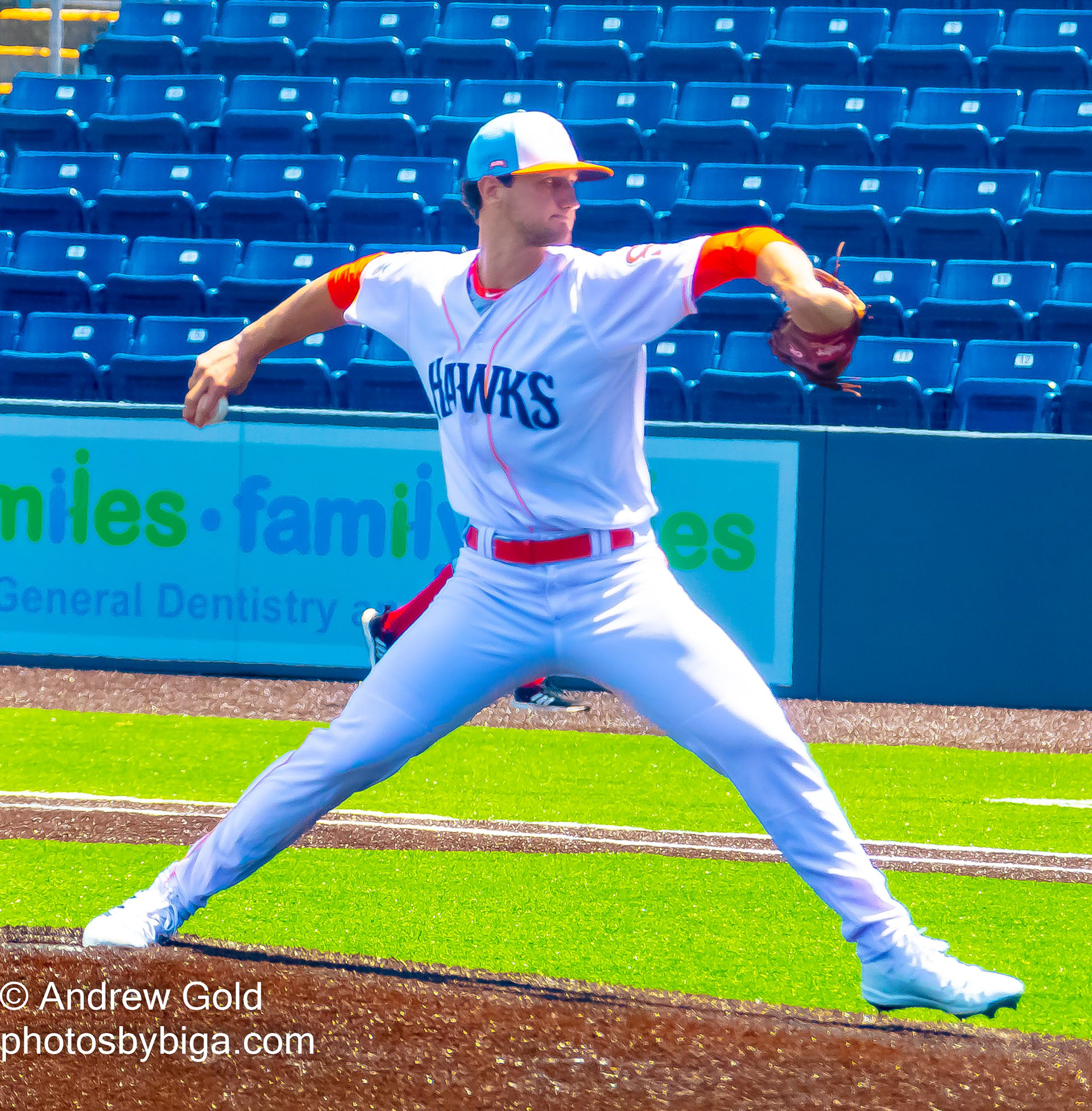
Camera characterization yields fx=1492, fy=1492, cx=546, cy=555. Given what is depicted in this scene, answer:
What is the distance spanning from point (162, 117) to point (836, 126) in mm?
5681

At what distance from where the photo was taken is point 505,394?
3238mm

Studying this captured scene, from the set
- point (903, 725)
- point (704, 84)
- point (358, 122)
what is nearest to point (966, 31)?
point (704, 84)

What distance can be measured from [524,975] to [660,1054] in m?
0.68

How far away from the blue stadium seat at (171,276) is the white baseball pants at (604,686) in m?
8.25

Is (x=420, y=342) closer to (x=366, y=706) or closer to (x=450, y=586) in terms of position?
(x=450, y=586)

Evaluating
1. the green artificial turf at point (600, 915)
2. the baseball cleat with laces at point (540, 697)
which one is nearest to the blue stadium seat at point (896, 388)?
the green artificial turf at point (600, 915)

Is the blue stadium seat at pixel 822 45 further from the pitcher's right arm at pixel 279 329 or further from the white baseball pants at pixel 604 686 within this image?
the white baseball pants at pixel 604 686

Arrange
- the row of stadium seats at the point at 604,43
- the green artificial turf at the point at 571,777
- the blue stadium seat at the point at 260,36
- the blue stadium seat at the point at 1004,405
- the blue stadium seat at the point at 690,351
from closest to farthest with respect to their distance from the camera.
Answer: the green artificial turf at the point at 571,777
the blue stadium seat at the point at 1004,405
the blue stadium seat at the point at 690,351
the row of stadium seats at the point at 604,43
the blue stadium seat at the point at 260,36

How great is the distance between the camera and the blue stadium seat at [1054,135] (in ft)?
38.2

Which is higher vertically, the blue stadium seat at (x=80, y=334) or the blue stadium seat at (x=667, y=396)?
the blue stadium seat at (x=80, y=334)

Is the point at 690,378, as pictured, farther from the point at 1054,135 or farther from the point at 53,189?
the point at 53,189

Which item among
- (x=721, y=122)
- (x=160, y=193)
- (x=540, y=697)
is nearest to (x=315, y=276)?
(x=160, y=193)

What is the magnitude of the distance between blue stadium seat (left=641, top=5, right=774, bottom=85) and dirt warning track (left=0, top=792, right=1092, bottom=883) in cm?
926

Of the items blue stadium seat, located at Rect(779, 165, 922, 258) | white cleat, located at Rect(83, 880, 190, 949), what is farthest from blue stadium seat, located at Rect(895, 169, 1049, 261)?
white cleat, located at Rect(83, 880, 190, 949)
